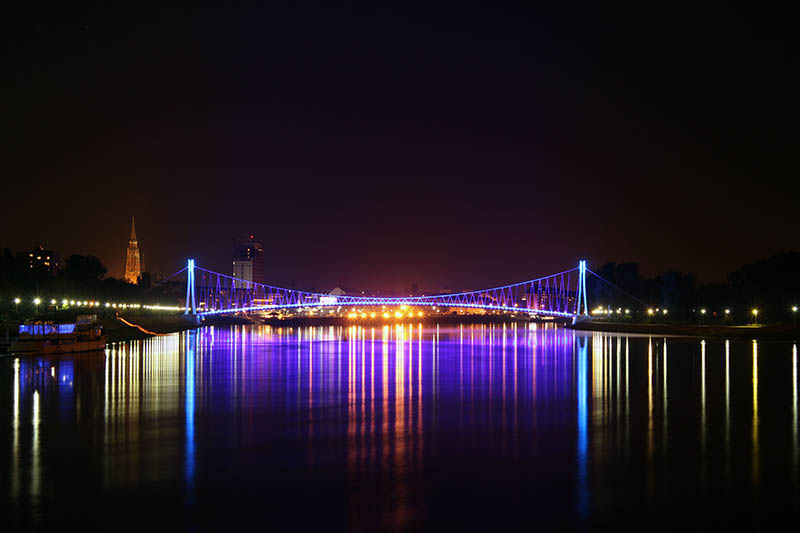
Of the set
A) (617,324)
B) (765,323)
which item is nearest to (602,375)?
(765,323)

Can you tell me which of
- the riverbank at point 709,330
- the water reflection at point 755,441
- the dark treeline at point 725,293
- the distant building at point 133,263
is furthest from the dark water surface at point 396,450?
the distant building at point 133,263

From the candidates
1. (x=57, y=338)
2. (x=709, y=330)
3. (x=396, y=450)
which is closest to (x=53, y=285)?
(x=57, y=338)

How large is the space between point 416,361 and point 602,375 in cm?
870

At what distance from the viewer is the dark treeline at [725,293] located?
50625 millimetres

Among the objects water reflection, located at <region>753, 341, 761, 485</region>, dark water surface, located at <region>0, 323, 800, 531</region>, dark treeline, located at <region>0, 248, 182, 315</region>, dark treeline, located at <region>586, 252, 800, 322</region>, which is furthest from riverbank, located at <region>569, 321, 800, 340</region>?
dark treeline, located at <region>0, 248, 182, 315</region>

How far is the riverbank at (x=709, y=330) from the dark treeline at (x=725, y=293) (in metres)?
4.39

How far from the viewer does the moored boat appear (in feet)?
101

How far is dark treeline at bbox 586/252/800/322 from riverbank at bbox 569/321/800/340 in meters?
4.39

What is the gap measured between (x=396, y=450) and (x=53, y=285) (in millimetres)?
47854

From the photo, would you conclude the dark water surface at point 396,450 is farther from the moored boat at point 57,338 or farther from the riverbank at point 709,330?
the riverbank at point 709,330

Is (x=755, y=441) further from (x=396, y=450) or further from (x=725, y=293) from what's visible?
(x=725, y=293)

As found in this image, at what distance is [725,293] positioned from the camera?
60.7 m

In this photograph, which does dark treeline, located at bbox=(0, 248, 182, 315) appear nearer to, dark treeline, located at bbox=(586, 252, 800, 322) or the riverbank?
the riverbank

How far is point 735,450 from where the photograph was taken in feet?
38.4
